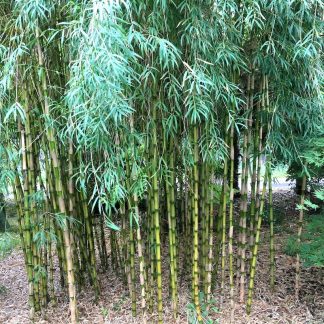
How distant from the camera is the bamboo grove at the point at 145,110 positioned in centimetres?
206

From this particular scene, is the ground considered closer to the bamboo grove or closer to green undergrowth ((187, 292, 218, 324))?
green undergrowth ((187, 292, 218, 324))

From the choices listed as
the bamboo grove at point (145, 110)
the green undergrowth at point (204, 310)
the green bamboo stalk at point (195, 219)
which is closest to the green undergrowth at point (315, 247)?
the bamboo grove at point (145, 110)

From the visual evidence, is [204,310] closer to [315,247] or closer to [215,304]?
[215,304]

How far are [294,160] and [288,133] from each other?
201mm

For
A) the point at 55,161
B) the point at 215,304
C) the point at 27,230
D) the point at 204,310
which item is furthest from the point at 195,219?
the point at 27,230

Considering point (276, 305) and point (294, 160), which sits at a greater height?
point (294, 160)

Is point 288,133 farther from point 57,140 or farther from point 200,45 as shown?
point 57,140

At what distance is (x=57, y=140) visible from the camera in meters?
2.66

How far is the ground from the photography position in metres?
2.93

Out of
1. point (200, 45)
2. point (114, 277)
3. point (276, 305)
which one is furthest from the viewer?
point (114, 277)

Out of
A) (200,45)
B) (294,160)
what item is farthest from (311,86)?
(200,45)

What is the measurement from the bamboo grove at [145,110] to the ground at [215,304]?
113mm

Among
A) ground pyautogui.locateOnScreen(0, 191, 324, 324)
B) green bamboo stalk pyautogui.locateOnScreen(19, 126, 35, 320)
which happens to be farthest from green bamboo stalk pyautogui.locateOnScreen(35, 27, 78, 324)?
ground pyautogui.locateOnScreen(0, 191, 324, 324)

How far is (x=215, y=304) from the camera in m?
3.02
